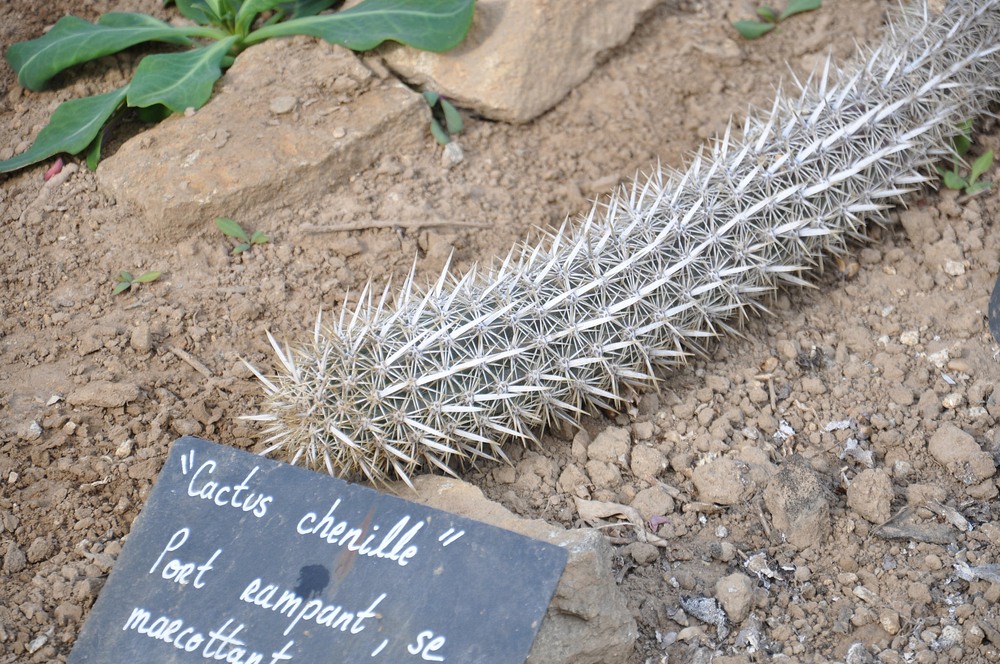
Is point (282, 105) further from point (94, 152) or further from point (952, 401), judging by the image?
point (952, 401)

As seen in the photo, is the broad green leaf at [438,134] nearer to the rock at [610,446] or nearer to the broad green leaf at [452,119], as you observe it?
the broad green leaf at [452,119]

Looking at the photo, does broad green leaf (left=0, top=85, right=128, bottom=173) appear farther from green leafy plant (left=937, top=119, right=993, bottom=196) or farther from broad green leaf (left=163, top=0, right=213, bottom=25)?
green leafy plant (left=937, top=119, right=993, bottom=196)

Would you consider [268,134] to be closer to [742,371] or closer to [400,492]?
[400,492]

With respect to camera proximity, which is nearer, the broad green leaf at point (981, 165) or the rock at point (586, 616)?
the rock at point (586, 616)

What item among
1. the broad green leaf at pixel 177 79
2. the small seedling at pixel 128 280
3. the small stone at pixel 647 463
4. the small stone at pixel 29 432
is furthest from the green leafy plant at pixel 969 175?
the small stone at pixel 29 432

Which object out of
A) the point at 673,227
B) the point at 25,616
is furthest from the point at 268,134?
the point at 25,616
